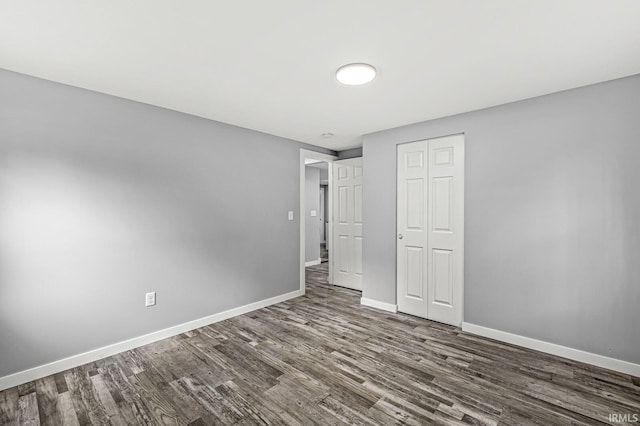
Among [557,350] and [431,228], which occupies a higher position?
[431,228]

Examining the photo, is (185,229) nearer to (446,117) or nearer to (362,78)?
(362,78)

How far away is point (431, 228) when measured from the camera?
11.1 ft

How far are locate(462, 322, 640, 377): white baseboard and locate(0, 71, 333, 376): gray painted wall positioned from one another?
2.71m

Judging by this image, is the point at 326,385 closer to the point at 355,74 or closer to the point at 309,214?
the point at 355,74

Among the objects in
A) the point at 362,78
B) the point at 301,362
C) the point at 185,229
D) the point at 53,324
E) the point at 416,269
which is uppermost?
the point at 362,78

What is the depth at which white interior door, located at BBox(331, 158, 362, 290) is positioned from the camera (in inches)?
183

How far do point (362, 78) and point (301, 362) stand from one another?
2423mm

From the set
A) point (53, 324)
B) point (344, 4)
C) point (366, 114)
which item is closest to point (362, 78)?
point (344, 4)

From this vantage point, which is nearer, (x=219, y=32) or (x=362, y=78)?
(x=219, y=32)

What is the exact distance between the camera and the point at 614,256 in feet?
7.62

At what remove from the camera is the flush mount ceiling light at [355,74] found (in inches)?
81.7

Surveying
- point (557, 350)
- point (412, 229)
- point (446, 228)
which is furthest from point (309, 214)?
point (557, 350)

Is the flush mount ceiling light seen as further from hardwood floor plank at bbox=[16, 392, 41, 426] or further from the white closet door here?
hardwood floor plank at bbox=[16, 392, 41, 426]

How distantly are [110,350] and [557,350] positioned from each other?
4.05 metres
